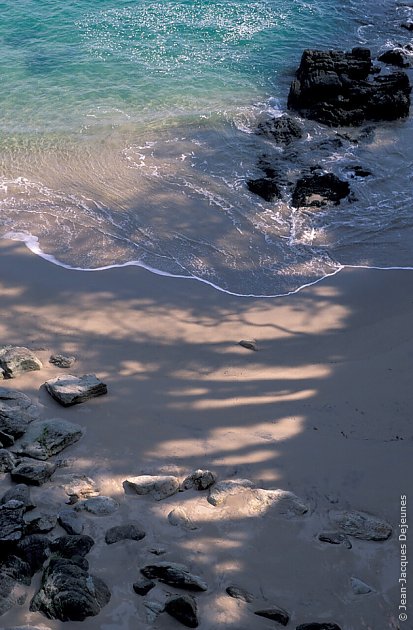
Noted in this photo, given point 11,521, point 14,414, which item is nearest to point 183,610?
point 11,521

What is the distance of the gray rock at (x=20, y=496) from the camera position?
605cm

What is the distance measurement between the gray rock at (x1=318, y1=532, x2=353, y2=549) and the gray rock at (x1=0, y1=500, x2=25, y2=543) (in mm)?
Answer: 2544

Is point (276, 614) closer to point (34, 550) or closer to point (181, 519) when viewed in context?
point (181, 519)

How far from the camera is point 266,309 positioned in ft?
30.4

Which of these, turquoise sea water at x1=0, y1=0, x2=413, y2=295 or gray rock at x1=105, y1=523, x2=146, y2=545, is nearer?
gray rock at x1=105, y1=523, x2=146, y2=545

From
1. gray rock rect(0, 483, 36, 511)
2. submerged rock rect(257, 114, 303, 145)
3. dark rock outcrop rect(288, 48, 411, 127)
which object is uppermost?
dark rock outcrop rect(288, 48, 411, 127)

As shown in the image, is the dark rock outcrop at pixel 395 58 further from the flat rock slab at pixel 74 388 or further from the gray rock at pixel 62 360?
the flat rock slab at pixel 74 388

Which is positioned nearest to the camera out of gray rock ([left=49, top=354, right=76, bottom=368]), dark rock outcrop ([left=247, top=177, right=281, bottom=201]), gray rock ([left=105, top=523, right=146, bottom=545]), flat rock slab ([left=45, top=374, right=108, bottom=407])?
gray rock ([left=105, top=523, right=146, bottom=545])

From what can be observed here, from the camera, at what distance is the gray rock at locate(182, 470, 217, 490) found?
6512 mm

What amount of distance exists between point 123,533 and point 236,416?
79.4 inches

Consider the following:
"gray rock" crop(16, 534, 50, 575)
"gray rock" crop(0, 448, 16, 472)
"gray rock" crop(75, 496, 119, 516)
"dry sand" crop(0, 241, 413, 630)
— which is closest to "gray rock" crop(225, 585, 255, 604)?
"dry sand" crop(0, 241, 413, 630)

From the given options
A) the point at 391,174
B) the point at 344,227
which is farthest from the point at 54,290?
the point at 391,174

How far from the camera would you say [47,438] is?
6.87 meters

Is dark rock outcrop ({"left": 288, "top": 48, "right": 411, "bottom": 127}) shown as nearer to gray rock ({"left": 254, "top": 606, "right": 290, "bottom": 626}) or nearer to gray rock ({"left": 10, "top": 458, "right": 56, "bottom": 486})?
gray rock ({"left": 10, "top": 458, "right": 56, "bottom": 486})
